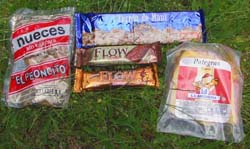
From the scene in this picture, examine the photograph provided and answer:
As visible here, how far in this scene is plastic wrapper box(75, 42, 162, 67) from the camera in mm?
1868

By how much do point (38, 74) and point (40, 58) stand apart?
3.0 inches

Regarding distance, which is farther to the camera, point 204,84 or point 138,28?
point 138,28

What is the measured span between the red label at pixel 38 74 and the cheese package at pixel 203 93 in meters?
0.45

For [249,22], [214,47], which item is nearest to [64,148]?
[214,47]

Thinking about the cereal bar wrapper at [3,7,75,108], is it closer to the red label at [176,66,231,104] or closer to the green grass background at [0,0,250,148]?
the green grass background at [0,0,250,148]

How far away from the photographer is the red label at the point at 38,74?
186 cm

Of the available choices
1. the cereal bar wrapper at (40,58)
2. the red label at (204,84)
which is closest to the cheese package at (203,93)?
the red label at (204,84)

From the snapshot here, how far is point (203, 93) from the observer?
1811 mm

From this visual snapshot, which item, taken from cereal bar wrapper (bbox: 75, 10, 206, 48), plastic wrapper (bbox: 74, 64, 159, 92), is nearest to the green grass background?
plastic wrapper (bbox: 74, 64, 159, 92)

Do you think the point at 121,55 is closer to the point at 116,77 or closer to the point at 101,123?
the point at 116,77

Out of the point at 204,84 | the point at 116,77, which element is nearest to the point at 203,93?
the point at 204,84

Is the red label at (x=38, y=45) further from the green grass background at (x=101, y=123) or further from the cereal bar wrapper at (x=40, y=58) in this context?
the green grass background at (x=101, y=123)

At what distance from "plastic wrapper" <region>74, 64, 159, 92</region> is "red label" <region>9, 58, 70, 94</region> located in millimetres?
65

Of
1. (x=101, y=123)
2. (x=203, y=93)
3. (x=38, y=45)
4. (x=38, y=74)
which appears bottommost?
(x=101, y=123)
